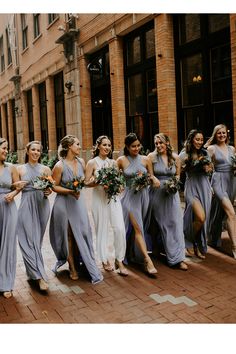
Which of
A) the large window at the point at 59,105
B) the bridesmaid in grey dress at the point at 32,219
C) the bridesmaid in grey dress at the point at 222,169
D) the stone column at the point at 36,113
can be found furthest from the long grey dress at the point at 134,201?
the stone column at the point at 36,113

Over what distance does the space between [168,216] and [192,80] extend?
507cm

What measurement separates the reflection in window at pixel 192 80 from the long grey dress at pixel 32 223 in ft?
18.5

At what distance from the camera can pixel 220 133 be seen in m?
5.46

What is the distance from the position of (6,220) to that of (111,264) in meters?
1.71

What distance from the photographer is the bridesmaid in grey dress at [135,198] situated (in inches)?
192

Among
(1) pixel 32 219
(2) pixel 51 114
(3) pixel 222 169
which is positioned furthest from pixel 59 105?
(1) pixel 32 219

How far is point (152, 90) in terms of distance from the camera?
1035cm

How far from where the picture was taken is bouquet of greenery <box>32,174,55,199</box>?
164 inches

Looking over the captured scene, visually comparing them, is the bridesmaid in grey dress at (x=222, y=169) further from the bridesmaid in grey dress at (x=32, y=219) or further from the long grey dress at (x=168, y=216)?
the bridesmaid in grey dress at (x=32, y=219)

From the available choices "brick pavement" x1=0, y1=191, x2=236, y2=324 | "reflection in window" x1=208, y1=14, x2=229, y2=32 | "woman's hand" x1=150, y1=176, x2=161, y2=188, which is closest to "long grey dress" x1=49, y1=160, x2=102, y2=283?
"brick pavement" x1=0, y1=191, x2=236, y2=324

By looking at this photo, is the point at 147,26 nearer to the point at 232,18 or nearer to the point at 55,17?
the point at 232,18
